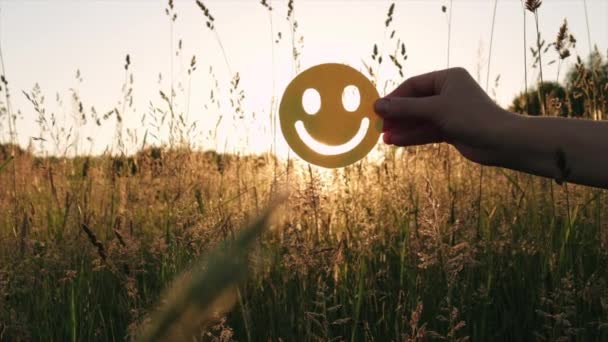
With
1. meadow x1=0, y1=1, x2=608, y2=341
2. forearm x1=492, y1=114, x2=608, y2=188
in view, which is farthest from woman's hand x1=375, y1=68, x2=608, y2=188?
meadow x1=0, y1=1, x2=608, y2=341

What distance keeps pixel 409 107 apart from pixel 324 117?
0.75 feet

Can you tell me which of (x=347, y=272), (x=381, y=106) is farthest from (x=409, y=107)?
(x=347, y=272)

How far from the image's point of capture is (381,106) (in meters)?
1.60

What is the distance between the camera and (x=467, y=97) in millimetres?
1480

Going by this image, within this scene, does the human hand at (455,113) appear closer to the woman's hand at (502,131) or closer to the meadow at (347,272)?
the woman's hand at (502,131)

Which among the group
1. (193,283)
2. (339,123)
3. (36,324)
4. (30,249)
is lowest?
(36,324)

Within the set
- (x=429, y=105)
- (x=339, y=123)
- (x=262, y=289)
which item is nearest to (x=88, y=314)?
(x=262, y=289)

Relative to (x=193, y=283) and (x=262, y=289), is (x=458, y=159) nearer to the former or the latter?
(x=262, y=289)

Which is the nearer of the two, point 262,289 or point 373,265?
point 262,289

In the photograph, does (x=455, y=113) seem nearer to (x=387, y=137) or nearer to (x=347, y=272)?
(x=387, y=137)

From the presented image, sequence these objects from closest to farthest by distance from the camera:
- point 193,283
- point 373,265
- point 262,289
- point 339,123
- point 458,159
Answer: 1. point 193,283
2. point 339,123
3. point 262,289
4. point 373,265
5. point 458,159

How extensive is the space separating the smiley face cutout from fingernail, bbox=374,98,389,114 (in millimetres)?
70

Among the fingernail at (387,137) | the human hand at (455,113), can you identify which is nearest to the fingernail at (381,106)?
the human hand at (455,113)

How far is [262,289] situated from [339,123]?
714 millimetres
